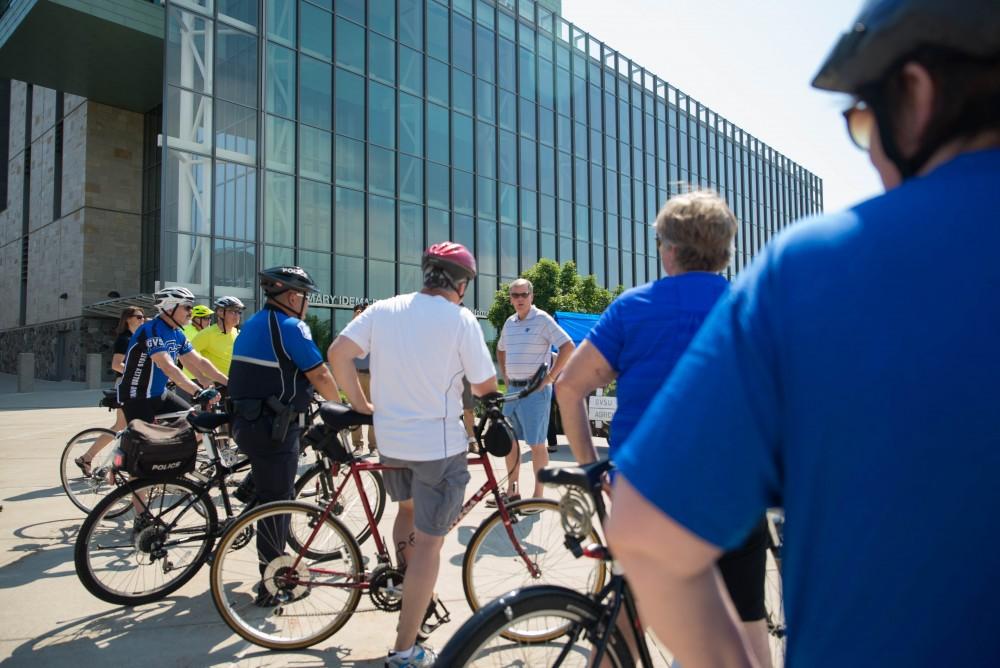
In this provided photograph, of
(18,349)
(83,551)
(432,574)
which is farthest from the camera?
(18,349)

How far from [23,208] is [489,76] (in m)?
27.7

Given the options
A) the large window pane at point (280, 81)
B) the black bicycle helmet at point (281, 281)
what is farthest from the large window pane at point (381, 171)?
the black bicycle helmet at point (281, 281)

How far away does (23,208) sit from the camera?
37.7m

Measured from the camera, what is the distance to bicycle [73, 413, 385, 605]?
12.9 feet

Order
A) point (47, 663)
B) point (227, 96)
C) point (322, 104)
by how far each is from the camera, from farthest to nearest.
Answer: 1. point (322, 104)
2. point (227, 96)
3. point (47, 663)

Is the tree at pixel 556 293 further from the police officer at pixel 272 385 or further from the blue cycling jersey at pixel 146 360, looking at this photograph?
the police officer at pixel 272 385

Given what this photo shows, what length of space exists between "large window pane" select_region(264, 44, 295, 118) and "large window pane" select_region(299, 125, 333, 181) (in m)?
0.95

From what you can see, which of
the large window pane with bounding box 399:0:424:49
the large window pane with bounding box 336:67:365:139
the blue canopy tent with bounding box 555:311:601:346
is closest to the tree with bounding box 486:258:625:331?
the large window pane with bounding box 336:67:365:139

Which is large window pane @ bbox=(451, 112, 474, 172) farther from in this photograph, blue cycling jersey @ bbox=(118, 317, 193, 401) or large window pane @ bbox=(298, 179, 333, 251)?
blue cycling jersey @ bbox=(118, 317, 193, 401)

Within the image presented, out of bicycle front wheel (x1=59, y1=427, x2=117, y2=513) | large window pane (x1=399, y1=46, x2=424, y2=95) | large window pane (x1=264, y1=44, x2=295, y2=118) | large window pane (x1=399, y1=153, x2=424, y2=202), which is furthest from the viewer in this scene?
large window pane (x1=399, y1=46, x2=424, y2=95)

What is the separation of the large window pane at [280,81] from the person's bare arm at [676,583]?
27.3 m

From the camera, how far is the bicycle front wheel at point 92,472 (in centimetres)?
605

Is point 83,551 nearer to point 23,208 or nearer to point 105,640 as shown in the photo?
point 105,640

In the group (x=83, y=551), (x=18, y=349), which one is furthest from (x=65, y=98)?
(x=83, y=551)
